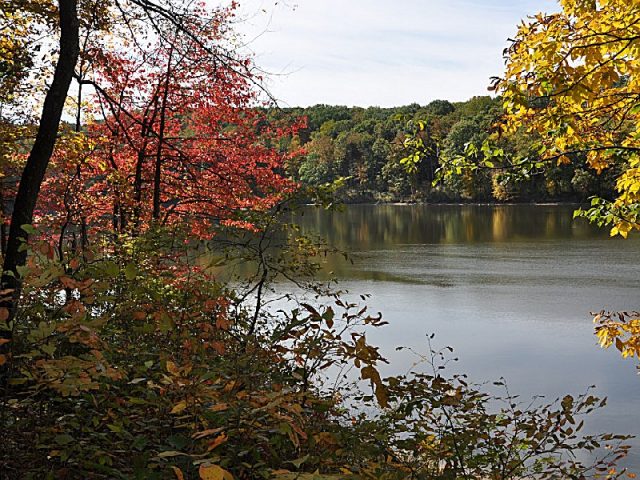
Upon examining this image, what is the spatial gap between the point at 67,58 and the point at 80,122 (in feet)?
31.9

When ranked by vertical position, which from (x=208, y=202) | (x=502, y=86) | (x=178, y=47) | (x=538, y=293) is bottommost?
(x=538, y=293)

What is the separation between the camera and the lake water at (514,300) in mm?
11664

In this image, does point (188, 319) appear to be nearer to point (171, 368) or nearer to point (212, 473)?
point (171, 368)

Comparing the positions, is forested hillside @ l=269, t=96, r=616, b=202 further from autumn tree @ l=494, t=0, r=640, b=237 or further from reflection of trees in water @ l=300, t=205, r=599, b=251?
autumn tree @ l=494, t=0, r=640, b=237

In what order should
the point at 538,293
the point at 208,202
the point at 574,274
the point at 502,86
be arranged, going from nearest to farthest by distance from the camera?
1. the point at 502,86
2. the point at 208,202
3. the point at 538,293
4. the point at 574,274

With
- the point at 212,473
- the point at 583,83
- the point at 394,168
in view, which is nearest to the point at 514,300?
the point at 583,83

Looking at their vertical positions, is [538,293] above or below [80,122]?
below

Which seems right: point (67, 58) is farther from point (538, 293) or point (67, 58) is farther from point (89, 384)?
point (538, 293)

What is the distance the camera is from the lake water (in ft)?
38.3

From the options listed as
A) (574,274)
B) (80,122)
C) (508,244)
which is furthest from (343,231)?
(80,122)

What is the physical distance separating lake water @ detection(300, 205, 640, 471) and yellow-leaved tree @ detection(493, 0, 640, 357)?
3.74 meters

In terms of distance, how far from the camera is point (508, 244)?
33.5 m

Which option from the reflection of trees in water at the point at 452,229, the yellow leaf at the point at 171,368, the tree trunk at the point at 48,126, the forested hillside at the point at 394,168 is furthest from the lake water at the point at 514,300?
the forested hillside at the point at 394,168

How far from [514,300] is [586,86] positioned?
15.3 metres
